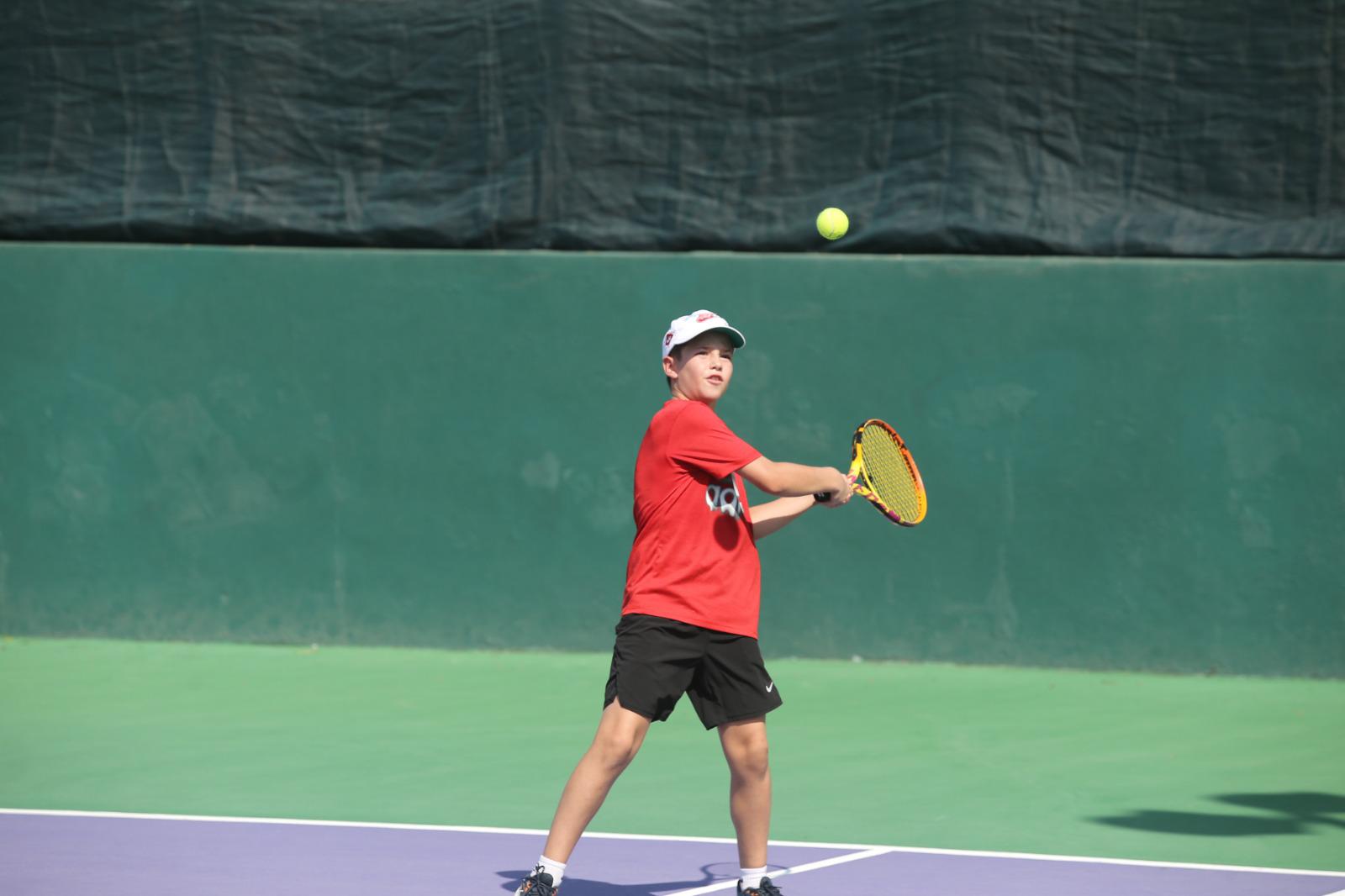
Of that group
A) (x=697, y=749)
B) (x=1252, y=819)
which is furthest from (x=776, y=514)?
(x=697, y=749)

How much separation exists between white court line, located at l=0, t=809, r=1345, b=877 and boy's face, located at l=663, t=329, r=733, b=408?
5.26ft

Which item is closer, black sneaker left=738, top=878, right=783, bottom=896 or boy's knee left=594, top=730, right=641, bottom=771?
boy's knee left=594, top=730, right=641, bottom=771

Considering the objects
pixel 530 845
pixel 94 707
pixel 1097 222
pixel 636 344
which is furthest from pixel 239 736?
pixel 1097 222

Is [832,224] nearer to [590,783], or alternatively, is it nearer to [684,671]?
[684,671]

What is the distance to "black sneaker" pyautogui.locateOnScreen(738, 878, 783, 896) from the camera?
186 inches

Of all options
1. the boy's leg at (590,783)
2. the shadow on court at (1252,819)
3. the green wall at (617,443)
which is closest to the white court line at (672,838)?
the shadow on court at (1252,819)

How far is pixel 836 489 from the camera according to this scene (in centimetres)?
471

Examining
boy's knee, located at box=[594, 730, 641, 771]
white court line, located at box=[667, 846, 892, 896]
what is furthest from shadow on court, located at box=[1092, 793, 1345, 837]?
boy's knee, located at box=[594, 730, 641, 771]

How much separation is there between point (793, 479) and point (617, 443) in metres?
4.86

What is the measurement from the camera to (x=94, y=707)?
26.3 feet

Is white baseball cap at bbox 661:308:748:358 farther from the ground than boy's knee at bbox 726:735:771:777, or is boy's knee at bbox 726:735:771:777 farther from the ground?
white baseball cap at bbox 661:308:748:358

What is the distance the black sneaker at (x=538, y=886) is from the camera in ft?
14.8

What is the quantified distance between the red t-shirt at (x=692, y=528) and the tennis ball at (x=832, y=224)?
3.96 m

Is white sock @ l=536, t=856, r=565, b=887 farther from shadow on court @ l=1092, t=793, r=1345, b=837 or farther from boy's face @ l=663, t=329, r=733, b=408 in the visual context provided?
shadow on court @ l=1092, t=793, r=1345, b=837
